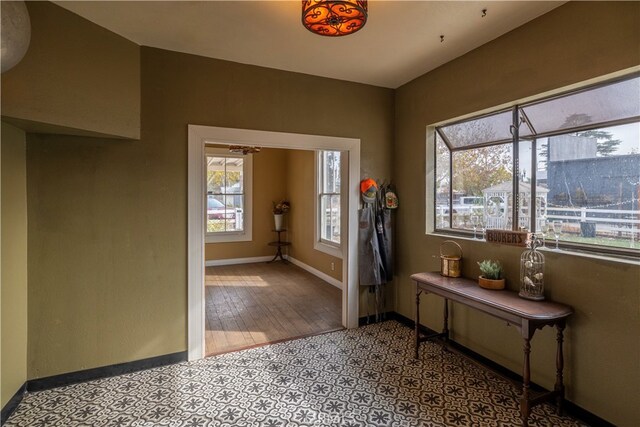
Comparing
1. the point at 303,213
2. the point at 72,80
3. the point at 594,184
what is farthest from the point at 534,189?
the point at 303,213

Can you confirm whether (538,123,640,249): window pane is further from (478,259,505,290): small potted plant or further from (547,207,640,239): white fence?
(478,259,505,290): small potted plant

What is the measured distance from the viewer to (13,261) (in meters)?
2.30

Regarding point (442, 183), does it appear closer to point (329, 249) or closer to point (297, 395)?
point (297, 395)

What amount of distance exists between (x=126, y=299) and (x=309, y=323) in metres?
1.98

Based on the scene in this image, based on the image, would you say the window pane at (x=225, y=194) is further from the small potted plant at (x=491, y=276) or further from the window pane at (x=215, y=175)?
the small potted plant at (x=491, y=276)

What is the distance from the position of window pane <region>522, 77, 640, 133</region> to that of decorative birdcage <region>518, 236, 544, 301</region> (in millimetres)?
884

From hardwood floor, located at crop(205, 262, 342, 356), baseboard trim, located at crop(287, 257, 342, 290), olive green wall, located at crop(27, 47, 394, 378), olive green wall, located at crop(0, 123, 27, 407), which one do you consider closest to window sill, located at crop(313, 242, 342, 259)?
baseboard trim, located at crop(287, 257, 342, 290)

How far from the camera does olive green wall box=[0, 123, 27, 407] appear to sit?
218 cm

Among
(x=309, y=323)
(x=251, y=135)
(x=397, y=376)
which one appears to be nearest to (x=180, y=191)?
(x=251, y=135)

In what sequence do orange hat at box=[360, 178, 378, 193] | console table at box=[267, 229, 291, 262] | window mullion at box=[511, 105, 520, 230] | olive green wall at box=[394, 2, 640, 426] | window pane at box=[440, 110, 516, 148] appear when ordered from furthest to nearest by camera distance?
console table at box=[267, 229, 291, 262] < orange hat at box=[360, 178, 378, 193] < window pane at box=[440, 110, 516, 148] < window mullion at box=[511, 105, 520, 230] < olive green wall at box=[394, 2, 640, 426]

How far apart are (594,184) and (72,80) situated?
3.67 m

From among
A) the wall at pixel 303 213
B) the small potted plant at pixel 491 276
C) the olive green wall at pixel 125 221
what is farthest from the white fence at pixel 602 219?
the wall at pixel 303 213

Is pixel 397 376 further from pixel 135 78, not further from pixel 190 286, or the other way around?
pixel 135 78

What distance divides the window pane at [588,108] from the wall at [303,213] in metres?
3.64
